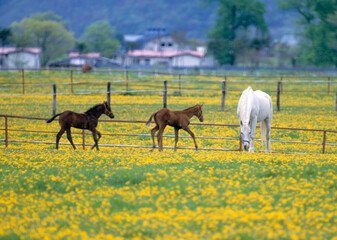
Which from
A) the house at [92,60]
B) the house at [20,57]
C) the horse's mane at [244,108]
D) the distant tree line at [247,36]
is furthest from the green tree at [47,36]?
the horse's mane at [244,108]

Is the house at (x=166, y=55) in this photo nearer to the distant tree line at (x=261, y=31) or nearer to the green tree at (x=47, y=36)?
the distant tree line at (x=261, y=31)

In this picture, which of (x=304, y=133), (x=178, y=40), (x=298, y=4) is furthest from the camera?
(x=178, y=40)

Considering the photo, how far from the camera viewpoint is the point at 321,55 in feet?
235

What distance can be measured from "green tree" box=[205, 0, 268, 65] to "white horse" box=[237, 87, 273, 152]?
2687 inches

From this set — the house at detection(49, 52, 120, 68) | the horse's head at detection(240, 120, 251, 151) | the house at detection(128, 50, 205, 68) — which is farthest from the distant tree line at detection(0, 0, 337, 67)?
the horse's head at detection(240, 120, 251, 151)

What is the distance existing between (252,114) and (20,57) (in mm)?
86256

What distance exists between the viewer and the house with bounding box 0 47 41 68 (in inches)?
3573

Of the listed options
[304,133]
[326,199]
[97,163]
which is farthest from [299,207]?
[304,133]

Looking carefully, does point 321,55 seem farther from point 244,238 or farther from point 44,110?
point 244,238

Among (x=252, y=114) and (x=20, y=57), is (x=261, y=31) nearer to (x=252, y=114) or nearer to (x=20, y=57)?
(x=20, y=57)

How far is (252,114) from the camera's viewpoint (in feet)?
53.5

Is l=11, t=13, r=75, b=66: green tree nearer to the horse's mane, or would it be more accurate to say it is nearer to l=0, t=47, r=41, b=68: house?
l=0, t=47, r=41, b=68: house

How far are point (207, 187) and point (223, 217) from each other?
1.91 m

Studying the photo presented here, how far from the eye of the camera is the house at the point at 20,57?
9075cm
